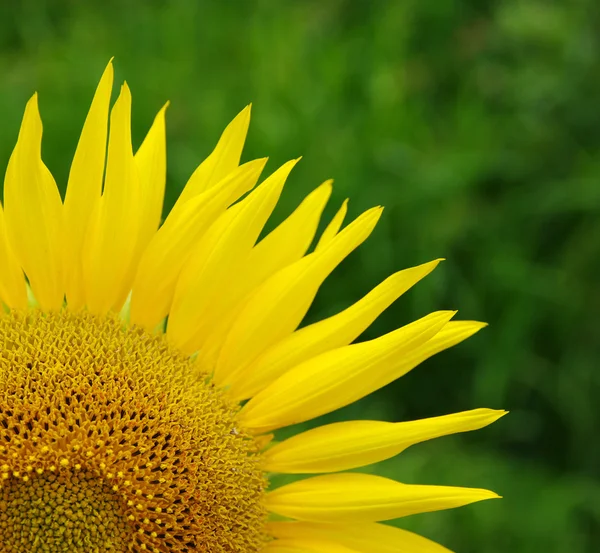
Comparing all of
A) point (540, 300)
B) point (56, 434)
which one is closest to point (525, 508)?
point (540, 300)

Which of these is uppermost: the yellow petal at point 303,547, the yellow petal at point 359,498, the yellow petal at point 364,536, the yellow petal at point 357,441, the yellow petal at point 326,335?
the yellow petal at point 326,335

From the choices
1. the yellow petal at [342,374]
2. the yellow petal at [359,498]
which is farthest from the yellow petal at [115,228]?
the yellow petal at [359,498]

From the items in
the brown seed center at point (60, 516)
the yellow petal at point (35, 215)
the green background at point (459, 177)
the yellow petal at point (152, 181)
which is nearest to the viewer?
the brown seed center at point (60, 516)

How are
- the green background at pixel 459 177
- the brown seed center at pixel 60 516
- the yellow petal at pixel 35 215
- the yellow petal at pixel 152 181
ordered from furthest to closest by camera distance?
the green background at pixel 459 177 → the yellow petal at pixel 152 181 → the yellow petal at pixel 35 215 → the brown seed center at pixel 60 516

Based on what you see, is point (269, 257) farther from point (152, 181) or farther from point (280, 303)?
point (152, 181)

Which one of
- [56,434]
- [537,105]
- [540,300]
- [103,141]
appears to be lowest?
[56,434]

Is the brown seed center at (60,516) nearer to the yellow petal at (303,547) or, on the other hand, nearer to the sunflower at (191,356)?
the sunflower at (191,356)

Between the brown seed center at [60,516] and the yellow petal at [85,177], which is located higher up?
the yellow petal at [85,177]

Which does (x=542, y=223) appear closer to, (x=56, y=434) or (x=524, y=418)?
(x=524, y=418)
